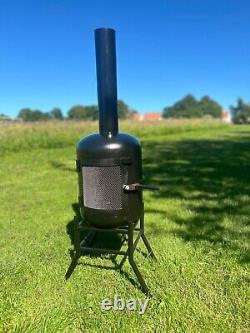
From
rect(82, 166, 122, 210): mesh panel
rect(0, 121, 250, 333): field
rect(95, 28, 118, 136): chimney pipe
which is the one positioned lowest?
rect(0, 121, 250, 333): field

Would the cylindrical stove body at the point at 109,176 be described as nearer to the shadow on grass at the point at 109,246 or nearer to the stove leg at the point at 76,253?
the stove leg at the point at 76,253

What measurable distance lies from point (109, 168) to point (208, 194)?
10.6 ft

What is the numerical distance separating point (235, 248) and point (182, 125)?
23.0 metres

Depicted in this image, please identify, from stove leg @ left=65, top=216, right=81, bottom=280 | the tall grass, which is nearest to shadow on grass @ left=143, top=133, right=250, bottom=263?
stove leg @ left=65, top=216, right=81, bottom=280

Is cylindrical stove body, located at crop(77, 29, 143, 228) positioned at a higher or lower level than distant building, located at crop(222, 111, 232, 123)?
higher

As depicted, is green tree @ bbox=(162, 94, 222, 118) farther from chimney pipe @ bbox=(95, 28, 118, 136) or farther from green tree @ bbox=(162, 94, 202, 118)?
chimney pipe @ bbox=(95, 28, 118, 136)

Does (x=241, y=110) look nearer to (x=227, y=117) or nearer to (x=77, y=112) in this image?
(x=227, y=117)

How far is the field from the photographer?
98.9 inches

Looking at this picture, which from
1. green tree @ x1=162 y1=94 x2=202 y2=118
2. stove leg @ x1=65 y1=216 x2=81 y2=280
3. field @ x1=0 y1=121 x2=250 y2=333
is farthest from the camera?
green tree @ x1=162 y1=94 x2=202 y2=118

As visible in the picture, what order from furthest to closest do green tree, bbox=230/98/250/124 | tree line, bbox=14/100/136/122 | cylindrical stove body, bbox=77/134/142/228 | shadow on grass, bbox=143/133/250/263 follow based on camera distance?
green tree, bbox=230/98/250/124 → tree line, bbox=14/100/136/122 → shadow on grass, bbox=143/133/250/263 → cylindrical stove body, bbox=77/134/142/228

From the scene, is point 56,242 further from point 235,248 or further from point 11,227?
point 235,248

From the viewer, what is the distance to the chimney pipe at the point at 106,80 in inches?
111

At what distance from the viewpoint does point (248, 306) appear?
259cm

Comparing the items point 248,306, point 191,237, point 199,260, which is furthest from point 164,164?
point 248,306
